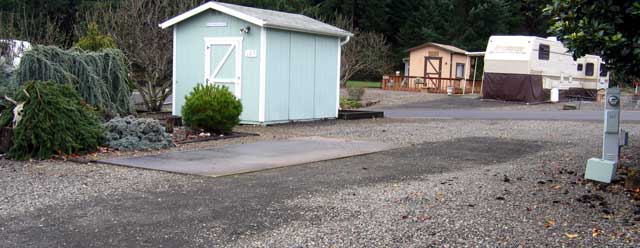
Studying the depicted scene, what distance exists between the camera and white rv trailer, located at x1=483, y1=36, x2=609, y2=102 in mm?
26328

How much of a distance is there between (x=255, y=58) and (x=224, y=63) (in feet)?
2.89

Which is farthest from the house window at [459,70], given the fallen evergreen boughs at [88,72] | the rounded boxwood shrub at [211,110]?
the fallen evergreen boughs at [88,72]

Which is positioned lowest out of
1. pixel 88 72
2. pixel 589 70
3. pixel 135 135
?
pixel 135 135

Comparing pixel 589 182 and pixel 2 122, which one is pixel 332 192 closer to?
pixel 589 182

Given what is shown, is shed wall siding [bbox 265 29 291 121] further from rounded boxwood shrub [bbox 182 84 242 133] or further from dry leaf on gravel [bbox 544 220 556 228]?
dry leaf on gravel [bbox 544 220 556 228]

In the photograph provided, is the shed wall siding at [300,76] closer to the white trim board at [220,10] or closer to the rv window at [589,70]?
the white trim board at [220,10]

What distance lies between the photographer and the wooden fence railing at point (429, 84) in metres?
35.1

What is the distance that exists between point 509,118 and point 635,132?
4.84m

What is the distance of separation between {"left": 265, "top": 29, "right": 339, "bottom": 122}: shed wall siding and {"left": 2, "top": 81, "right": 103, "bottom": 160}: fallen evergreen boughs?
18.5 feet

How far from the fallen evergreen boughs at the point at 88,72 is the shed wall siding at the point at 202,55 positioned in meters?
2.48

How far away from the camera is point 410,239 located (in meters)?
5.25

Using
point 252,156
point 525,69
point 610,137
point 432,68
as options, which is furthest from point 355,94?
point 610,137

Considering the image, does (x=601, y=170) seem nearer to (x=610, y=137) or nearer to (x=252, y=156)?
(x=610, y=137)

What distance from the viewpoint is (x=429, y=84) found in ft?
120
